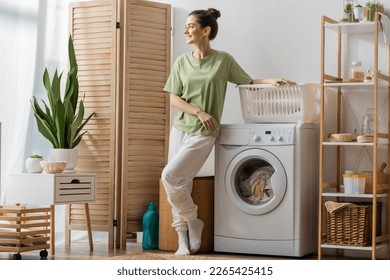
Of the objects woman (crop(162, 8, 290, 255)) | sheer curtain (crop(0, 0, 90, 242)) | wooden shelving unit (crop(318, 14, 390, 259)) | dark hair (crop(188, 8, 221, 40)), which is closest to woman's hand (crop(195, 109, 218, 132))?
woman (crop(162, 8, 290, 255))

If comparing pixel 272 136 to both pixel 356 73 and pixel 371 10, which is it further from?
pixel 371 10

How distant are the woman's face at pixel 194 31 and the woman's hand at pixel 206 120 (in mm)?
464

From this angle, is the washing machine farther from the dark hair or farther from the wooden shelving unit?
the dark hair


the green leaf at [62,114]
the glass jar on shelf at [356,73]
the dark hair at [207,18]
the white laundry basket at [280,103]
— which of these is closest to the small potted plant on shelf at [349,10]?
the glass jar on shelf at [356,73]

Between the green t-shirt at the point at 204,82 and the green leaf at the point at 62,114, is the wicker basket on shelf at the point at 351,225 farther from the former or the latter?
the green leaf at the point at 62,114

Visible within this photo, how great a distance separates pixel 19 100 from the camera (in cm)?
582

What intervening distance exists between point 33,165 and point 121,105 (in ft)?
2.47

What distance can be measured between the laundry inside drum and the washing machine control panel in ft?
0.49

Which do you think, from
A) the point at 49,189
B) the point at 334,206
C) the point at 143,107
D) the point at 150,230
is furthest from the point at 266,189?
the point at 49,189

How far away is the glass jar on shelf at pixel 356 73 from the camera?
16.9ft

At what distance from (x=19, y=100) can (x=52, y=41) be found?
0.54 m

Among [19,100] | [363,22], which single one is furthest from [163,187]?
[363,22]

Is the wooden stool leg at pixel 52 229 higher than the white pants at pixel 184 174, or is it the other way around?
the white pants at pixel 184 174
